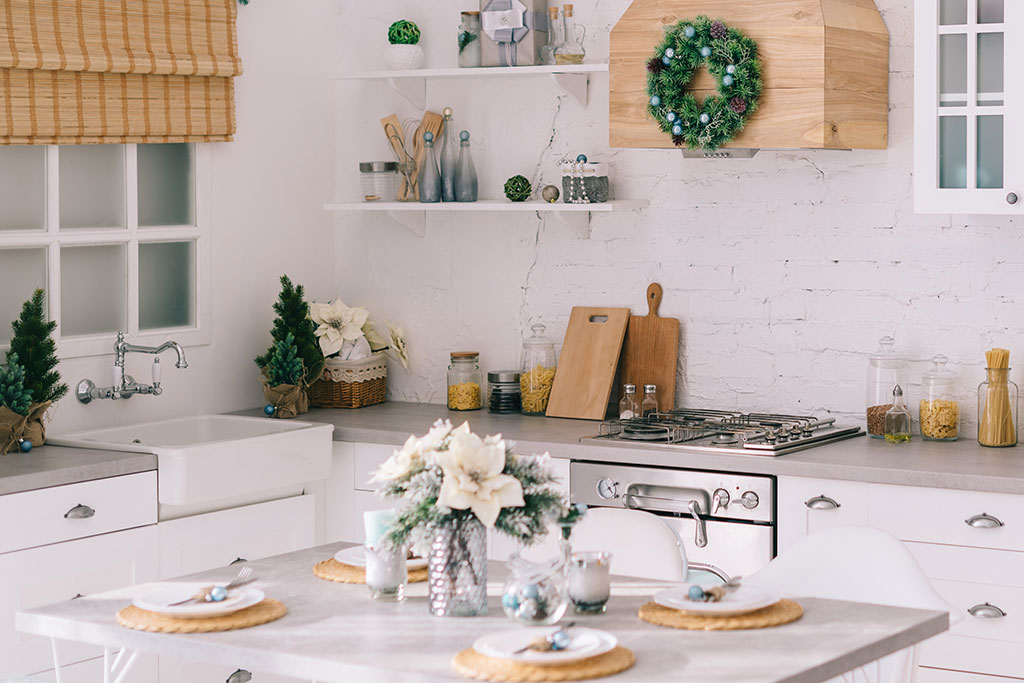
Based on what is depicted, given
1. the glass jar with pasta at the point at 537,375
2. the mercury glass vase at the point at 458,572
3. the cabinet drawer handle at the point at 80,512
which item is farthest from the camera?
the glass jar with pasta at the point at 537,375

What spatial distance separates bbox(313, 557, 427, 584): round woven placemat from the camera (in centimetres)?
271

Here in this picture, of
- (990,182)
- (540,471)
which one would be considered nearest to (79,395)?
(540,471)

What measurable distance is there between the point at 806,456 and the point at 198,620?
179cm

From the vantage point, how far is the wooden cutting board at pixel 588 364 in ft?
14.5

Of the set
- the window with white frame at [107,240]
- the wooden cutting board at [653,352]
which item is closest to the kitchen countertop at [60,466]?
the window with white frame at [107,240]

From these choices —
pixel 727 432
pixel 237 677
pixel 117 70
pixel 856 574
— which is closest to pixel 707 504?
pixel 727 432

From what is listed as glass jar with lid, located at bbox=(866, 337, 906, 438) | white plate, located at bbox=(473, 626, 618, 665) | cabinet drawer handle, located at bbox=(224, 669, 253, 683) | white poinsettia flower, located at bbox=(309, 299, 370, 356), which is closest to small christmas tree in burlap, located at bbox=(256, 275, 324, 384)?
white poinsettia flower, located at bbox=(309, 299, 370, 356)

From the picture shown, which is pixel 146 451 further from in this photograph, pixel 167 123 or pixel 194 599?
pixel 194 599

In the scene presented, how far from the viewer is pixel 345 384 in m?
4.73

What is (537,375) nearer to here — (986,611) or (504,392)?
(504,392)

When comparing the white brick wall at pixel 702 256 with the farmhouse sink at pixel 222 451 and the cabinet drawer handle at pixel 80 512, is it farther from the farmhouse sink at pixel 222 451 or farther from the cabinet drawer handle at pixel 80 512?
the cabinet drawer handle at pixel 80 512

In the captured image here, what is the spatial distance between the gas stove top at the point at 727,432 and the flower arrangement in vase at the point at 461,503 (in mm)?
1387

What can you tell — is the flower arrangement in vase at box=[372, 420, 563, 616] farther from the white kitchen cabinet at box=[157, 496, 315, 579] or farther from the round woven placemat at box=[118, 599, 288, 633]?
the white kitchen cabinet at box=[157, 496, 315, 579]

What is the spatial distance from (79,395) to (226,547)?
0.62m
